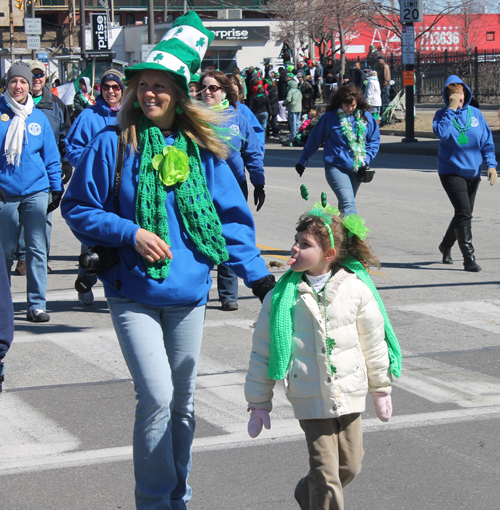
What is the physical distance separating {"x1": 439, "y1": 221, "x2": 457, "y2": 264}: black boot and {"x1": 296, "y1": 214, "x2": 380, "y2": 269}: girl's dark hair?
6.13 meters

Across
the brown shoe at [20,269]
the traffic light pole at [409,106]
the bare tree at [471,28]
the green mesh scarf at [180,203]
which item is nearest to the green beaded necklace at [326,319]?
the green mesh scarf at [180,203]

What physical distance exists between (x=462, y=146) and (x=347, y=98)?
1.33 meters

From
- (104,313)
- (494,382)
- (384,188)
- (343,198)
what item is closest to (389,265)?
(343,198)

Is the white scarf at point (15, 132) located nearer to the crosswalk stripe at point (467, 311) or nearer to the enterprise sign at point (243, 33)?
the crosswalk stripe at point (467, 311)

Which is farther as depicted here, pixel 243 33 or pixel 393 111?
pixel 243 33

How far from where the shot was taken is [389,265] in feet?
32.1

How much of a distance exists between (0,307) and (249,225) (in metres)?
1.28

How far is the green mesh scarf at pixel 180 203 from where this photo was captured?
3.54 m

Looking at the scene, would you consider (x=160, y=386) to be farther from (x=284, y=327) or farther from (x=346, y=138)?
(x=346, y=138)

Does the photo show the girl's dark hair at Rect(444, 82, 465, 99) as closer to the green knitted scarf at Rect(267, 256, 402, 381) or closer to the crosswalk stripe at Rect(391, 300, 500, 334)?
the crosswalk stripe at Rect(391, 300, 500, 334)

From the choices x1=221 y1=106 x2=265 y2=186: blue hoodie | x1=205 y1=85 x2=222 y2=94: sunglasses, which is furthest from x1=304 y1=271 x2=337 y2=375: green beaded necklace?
x1=205 y1=85 x2=222 y2=94: sunglasses

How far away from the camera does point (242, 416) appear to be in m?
5.04

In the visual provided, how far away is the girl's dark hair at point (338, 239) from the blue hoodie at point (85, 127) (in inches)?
160

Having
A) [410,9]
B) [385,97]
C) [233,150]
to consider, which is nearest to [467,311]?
[233,150]
